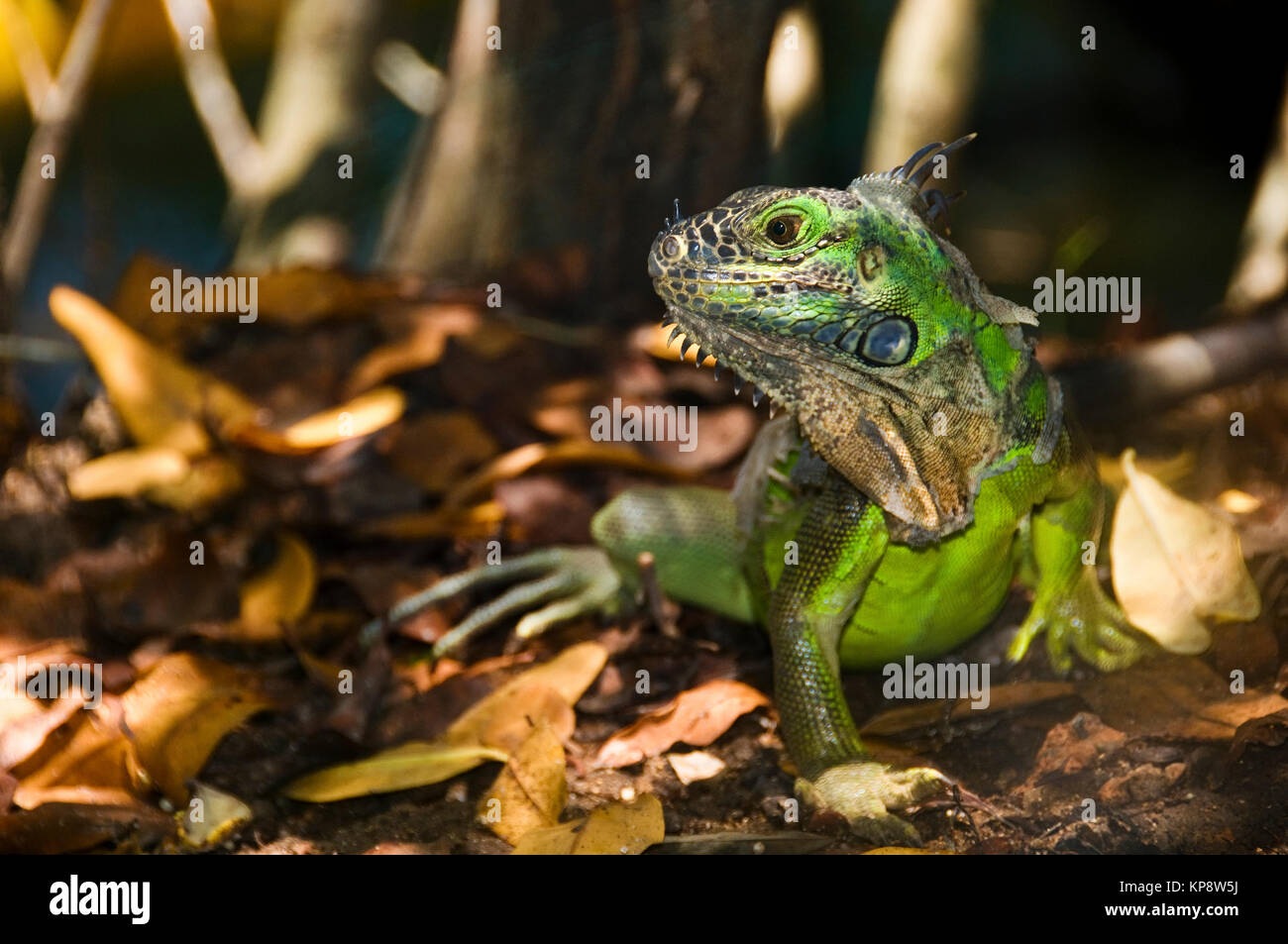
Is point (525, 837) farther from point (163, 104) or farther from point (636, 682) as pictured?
point (163, 104)

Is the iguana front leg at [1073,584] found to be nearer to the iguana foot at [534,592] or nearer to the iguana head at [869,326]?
the iguana head at [869,326]

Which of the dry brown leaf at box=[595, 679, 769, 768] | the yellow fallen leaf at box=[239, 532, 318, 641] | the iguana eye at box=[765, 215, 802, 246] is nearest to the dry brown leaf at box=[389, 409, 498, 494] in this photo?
the yellow fallen leaf at box=[239, 532, 318, 641]

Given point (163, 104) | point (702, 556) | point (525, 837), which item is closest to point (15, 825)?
point (525, 837)

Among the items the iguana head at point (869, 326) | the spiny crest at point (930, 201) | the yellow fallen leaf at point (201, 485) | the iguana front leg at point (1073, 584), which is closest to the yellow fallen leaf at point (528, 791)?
the iguana head at point (869, 326)

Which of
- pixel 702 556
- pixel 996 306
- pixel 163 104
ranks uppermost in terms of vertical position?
pixel 163 104

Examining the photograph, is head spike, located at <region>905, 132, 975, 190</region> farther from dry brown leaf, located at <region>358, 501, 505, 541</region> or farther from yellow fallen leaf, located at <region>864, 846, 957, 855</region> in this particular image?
dry brown leaf, located at <region>358, 501, 505, 541</region>

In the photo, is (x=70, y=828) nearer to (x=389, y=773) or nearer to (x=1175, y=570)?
(x=389, y=773)
